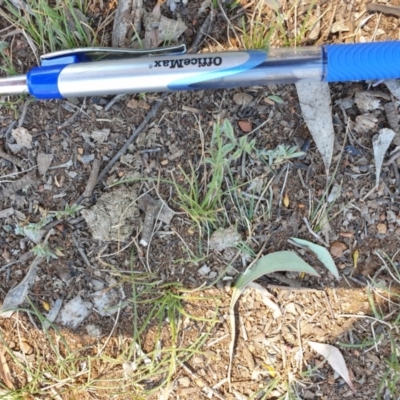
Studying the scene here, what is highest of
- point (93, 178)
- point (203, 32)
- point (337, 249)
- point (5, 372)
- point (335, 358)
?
point (203, 32)

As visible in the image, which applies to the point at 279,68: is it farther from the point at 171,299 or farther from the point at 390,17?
the point at 171,299

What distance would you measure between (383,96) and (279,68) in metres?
0.25

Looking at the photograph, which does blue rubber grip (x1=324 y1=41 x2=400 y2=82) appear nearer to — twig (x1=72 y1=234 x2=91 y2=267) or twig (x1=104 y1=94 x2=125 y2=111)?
twig (x1=104 y1=94 x2=125 y2=111)

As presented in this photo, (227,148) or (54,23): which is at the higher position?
(54,23)

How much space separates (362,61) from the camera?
3.89 feet

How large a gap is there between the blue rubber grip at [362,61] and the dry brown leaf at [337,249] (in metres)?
0.36

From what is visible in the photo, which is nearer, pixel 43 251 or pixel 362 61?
pixel 362 61

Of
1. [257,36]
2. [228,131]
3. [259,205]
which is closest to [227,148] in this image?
[228,131]

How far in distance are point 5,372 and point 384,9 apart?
3.86 feet

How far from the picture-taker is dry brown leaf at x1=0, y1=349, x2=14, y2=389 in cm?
138

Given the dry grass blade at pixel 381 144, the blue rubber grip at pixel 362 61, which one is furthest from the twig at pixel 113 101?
the dry grass blade at pixel 381 144

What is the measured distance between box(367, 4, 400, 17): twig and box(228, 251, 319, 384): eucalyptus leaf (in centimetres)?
56

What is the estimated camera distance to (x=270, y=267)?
1312mm

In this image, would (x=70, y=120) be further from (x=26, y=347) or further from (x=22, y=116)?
(x=26, y=347)
